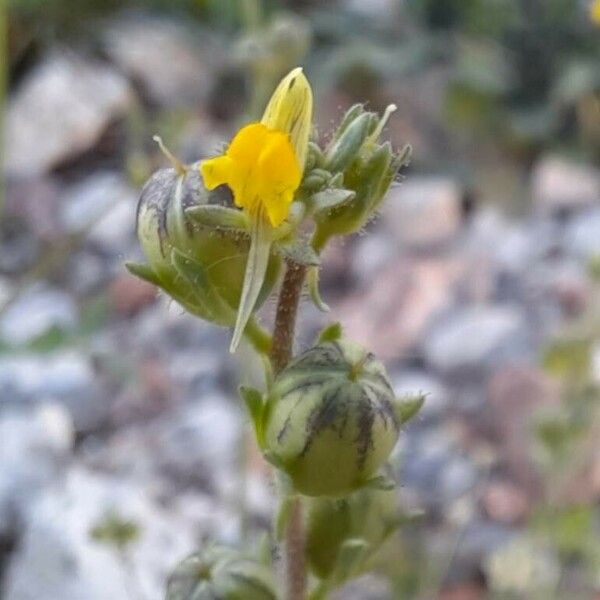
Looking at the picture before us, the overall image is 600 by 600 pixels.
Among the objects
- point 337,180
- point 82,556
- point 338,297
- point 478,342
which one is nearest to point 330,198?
point 337,180

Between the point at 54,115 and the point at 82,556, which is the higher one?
the point at 54,115

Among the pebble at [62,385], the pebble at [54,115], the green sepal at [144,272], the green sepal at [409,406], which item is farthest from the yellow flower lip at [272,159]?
the pebble at [54,115]

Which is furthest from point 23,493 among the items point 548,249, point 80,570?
point 548,249

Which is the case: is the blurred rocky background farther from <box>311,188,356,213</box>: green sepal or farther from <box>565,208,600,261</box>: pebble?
<box>311,188,356,213</box>: green sepal

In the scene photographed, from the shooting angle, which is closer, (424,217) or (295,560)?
(295,560)

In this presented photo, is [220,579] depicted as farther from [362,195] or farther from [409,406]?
[362,195]

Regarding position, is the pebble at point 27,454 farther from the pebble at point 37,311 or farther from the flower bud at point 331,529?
the flower bud at point 331,529

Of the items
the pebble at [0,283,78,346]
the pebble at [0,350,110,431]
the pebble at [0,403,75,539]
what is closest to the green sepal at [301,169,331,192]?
the pebble at [0,403,75,539]
